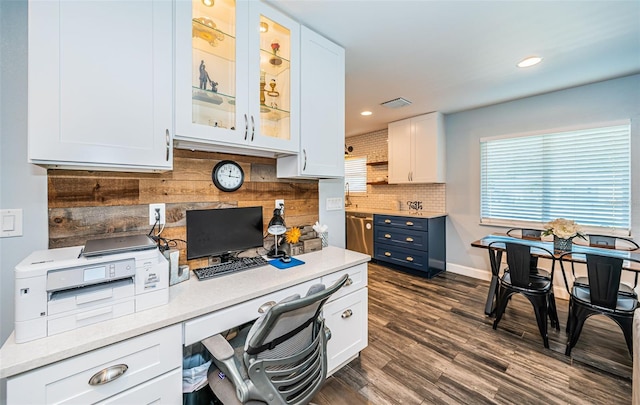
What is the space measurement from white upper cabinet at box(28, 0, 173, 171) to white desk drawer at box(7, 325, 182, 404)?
2.64 ft

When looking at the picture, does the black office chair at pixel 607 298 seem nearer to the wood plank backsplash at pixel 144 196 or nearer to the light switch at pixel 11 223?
the wood plank backsplash at pixel 144 196

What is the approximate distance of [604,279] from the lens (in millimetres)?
1925

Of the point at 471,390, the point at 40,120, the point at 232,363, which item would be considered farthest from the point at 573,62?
the point at 40,120

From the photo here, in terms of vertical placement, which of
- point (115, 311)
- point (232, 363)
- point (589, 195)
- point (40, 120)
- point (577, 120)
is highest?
point (577, 120)

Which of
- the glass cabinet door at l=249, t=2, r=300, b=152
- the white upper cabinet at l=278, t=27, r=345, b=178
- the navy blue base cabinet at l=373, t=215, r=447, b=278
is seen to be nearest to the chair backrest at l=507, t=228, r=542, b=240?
the navy blue base cabinet at l=373, t=215, r=447, b=278

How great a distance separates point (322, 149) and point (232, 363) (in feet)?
5.05

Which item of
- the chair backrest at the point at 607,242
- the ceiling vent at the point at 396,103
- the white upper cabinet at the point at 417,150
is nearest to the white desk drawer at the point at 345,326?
the chair backrest at the point at 607,242

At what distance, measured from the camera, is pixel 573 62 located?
247 centimetres

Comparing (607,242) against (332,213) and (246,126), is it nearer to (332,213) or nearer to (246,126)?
(332,213)

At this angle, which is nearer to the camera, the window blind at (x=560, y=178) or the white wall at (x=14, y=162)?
the white wall at (x=14, y=162)

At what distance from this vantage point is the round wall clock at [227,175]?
1.79 m

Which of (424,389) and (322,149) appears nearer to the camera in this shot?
(424,389)

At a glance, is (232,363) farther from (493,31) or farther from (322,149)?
(493,31)

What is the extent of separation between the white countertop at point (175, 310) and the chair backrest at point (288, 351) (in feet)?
1.09
